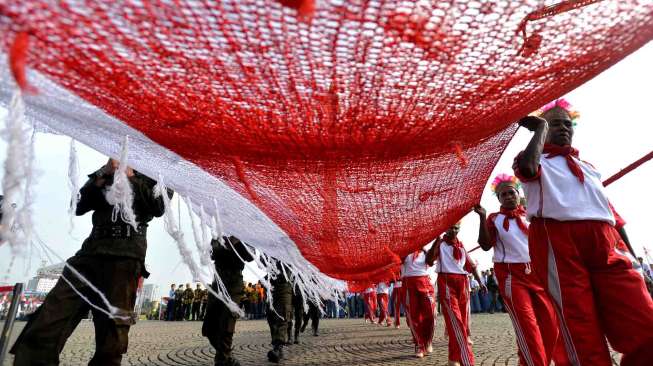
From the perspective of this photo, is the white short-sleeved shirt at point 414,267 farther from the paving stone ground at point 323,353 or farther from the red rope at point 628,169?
the red rope at point 628,169

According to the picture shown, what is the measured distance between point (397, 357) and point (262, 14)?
5.99 m

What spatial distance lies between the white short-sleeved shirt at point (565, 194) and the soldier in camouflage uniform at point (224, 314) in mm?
2856

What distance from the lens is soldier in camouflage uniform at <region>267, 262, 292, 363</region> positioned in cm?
575

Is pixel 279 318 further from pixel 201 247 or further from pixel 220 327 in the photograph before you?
pixel 201 247

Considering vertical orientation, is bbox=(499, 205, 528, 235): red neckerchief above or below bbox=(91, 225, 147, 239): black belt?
above

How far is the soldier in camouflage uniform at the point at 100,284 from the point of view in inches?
104

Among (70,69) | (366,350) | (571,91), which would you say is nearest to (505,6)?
(571,91)

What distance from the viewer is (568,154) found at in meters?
2.79

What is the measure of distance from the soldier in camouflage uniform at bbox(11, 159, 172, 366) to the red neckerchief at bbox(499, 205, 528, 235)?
3431 mm

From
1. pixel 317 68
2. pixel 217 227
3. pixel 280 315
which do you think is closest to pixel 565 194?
pixel 317 68

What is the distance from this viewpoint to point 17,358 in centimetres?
254

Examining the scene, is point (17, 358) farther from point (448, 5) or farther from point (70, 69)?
point (448, 5)

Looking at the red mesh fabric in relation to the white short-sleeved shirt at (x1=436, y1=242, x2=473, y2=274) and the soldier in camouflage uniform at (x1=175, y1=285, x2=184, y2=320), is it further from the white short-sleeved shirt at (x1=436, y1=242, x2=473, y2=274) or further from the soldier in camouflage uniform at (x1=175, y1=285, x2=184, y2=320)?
the soldier in camouflage uniform at (x1=175, y1=285, x2=184, y2=320)

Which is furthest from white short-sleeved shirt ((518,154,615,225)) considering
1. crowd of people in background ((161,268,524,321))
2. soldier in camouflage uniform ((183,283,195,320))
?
soldier in camouflage uniform ((183,283,195,320))
